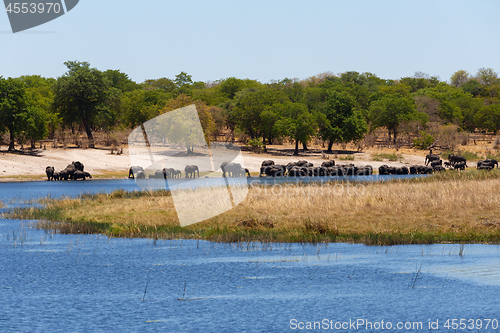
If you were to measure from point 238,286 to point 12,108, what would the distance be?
6249cm

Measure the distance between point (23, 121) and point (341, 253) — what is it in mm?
60362

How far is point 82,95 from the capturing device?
285 feet

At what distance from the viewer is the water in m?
12.7

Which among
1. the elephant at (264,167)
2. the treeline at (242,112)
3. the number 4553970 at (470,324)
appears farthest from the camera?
the treeline at (242,112)

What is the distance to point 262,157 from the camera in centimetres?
8150

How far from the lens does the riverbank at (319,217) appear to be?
914 inches

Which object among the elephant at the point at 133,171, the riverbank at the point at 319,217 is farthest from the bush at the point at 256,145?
the riverbank at the point at 319,217

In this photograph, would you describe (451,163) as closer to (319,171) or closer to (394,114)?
(319,171)

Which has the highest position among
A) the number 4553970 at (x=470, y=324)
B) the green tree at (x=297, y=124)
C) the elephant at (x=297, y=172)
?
the green tree at (x=297, y=124)

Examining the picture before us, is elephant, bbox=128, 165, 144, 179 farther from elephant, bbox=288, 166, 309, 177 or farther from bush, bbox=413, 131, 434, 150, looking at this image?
bush, bbox=413, 131, 434, 150

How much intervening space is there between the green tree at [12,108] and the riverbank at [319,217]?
38.3 m

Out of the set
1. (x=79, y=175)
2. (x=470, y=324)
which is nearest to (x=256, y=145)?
(x=79, y=175)

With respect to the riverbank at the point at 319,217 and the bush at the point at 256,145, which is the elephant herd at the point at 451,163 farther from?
the riverbank at the point at 319,217

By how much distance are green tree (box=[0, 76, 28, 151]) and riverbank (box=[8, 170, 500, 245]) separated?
38.3m
